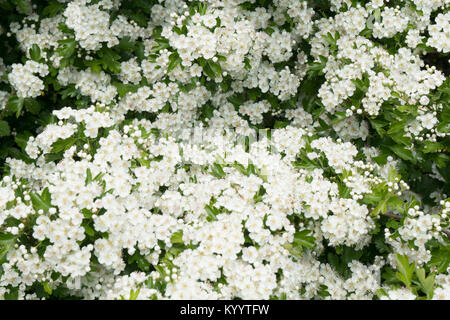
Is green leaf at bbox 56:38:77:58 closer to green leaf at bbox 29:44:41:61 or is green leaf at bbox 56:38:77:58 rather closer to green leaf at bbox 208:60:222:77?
green leaf at bbox 29:44:41:61

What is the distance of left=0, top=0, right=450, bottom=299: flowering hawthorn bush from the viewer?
4113mm

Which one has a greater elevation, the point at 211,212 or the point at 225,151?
the point at 225,151

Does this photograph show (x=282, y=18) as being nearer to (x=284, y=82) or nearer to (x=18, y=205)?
(x=284, y=82)

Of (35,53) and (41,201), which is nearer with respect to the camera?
(41,201)

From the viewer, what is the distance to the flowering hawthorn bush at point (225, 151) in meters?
4.11

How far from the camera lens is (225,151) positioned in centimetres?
486

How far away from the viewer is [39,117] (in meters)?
5.91

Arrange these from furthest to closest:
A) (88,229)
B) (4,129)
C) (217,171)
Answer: (4,129), (217,171), (88,229)

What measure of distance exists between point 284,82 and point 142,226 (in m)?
2.37

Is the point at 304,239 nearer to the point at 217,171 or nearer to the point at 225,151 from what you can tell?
the point at 217,171

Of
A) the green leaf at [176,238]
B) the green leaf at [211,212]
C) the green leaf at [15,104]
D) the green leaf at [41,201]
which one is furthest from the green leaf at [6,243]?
the green leaf at [15,104]

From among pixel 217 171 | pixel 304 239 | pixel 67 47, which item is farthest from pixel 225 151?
pixel 67 47
